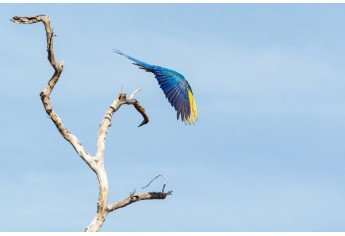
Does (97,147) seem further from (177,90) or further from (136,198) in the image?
(177,90)

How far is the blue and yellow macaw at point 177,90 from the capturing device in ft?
55.8

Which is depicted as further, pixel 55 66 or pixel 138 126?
pixel 138 126

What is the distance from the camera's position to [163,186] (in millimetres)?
16828

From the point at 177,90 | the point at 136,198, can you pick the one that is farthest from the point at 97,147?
the point at 177,90

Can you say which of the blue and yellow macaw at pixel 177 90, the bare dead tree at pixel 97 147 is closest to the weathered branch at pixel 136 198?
the bare dead tree at pixel 97 147

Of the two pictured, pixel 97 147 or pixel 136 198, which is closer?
pixel 136 198

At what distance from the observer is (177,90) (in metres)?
17.4

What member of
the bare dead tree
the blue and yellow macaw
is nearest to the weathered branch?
the bare dead tree

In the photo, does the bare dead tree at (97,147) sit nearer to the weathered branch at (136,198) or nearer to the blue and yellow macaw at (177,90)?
the weathered branch at (136,198)
